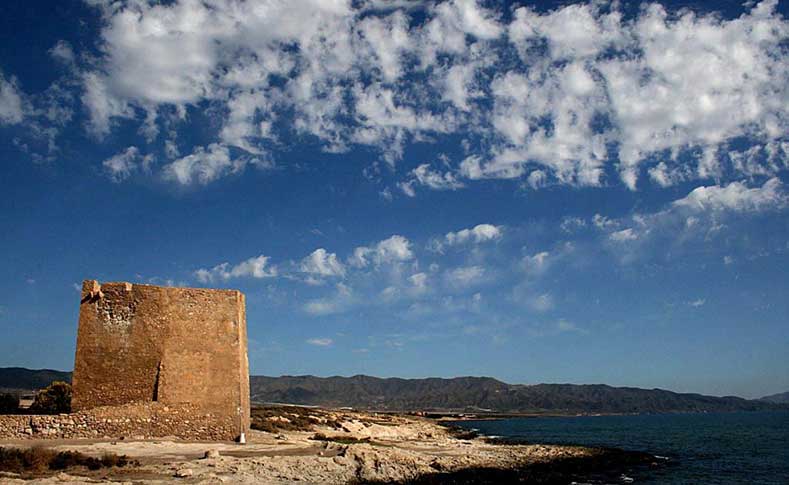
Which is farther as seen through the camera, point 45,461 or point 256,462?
point 256,462

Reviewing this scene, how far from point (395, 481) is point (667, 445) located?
111 feet

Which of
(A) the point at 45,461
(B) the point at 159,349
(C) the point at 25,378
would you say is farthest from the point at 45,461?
(C) the point at 25,378

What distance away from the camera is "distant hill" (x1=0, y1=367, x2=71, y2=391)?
106688 millimetres

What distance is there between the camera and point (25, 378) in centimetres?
11394

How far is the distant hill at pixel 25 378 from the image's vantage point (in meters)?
107

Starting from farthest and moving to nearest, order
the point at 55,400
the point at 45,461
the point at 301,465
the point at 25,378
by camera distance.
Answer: the point at 25,378 < the point at 55,400 < the point at 301,465 < the point at 45,461

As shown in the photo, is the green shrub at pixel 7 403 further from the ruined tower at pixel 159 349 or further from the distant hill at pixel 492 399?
the distant hill at pixel 492 399

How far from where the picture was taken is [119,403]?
18703mm

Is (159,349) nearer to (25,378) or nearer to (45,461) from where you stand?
(45,461)

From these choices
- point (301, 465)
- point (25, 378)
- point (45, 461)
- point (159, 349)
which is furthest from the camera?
point (25, 378)

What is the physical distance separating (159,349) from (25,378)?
11700cm

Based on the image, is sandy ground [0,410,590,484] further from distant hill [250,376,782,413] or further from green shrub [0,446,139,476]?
distant hill [250,376,782,413]

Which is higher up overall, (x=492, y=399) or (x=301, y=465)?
(x=301, y=465)

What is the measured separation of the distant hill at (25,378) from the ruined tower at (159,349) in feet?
333
